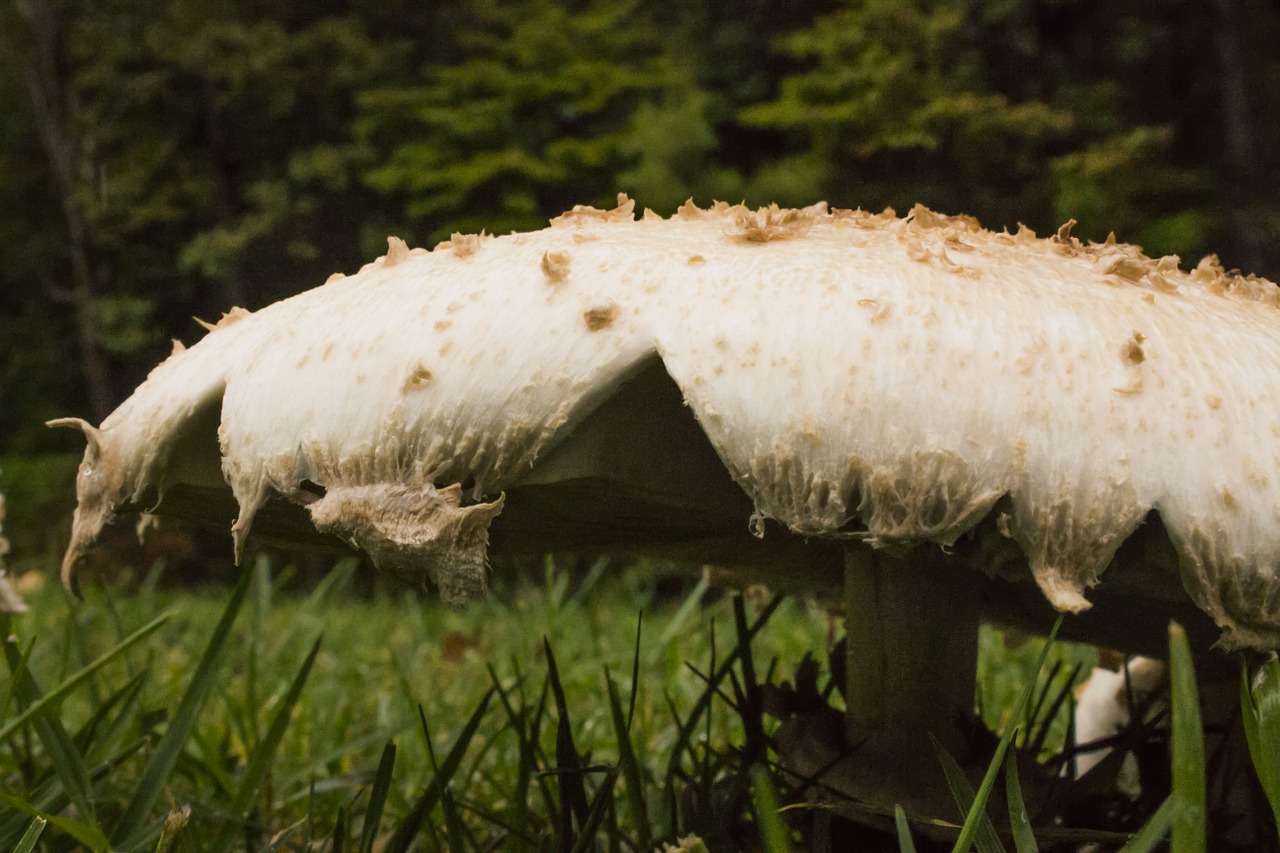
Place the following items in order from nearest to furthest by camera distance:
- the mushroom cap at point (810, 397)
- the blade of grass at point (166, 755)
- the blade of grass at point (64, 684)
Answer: the mushroom cap at point (810, 397) → the blade of grass at point (64, 684) → the blade of grass at point (166, 755)

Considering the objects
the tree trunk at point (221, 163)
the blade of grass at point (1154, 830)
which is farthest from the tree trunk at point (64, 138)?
the blade of grass at point (1154, 830)

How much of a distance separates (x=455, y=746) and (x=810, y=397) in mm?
673

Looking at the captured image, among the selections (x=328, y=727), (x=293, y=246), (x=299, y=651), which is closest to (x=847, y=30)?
(x=293, y=246)

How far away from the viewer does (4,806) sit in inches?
50.2

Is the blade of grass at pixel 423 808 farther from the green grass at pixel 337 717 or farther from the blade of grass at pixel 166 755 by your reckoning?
the blade of grass at pixel 166 755

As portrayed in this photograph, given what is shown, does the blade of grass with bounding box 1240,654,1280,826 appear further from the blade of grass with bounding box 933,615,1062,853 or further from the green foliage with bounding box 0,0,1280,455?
the green foliage with bounding box 0,0,1280,455

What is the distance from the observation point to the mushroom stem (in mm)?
1171

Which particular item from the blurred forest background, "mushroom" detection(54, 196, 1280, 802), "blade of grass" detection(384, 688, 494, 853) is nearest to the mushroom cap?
"mushroom" detection(54, 196, 1280, 802)

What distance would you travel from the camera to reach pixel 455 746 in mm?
1194

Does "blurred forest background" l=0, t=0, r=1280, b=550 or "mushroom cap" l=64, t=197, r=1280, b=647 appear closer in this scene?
"mushroom cap" l=64, t=197, r=1280, b=647

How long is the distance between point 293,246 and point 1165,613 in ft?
29.7

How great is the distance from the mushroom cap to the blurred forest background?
4.34 m

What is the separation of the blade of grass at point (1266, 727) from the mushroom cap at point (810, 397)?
100 mm

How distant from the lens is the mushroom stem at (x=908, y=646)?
117cm
